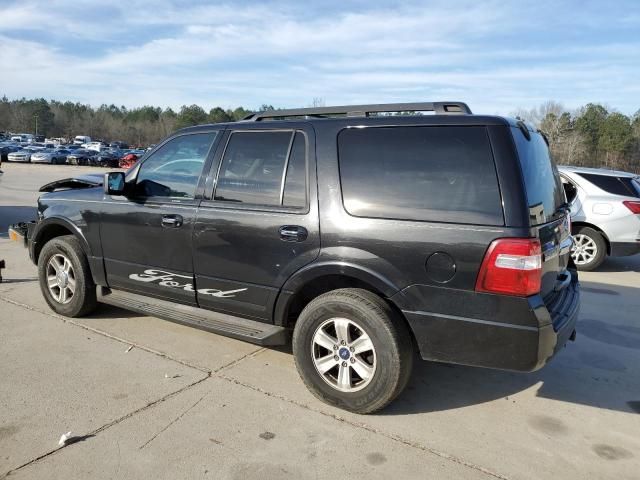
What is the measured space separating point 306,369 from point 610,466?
1.89m

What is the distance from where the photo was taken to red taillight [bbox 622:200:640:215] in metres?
7.67

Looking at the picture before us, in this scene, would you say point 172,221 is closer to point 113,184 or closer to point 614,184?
point 113,184

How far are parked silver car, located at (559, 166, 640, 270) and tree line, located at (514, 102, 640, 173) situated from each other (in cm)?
4569

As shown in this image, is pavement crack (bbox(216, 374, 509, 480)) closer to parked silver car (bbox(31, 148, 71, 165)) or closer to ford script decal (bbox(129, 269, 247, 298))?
ford script decal (bbox(129, 269, 247, 298))

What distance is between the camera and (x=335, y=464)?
2.80 meters

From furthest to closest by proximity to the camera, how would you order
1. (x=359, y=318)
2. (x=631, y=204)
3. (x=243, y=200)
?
(x=631, y=204) → (x=243, y=200) → (x=359, y=318)

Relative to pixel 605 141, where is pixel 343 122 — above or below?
below

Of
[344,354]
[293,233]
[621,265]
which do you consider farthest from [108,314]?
[621,265]

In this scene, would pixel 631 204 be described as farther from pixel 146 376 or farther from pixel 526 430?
pixel 146 376

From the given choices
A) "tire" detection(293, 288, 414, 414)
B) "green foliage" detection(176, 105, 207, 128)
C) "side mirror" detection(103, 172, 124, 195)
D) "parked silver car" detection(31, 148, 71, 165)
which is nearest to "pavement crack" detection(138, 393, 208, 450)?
"tire" detection(293, 288, 414, 414)

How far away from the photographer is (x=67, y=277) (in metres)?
4.84

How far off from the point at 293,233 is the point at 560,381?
2.43m

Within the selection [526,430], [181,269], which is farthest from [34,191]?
[526,430]

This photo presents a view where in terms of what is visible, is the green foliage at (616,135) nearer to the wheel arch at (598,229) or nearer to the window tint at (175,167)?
the wheel arch at (598,229)
